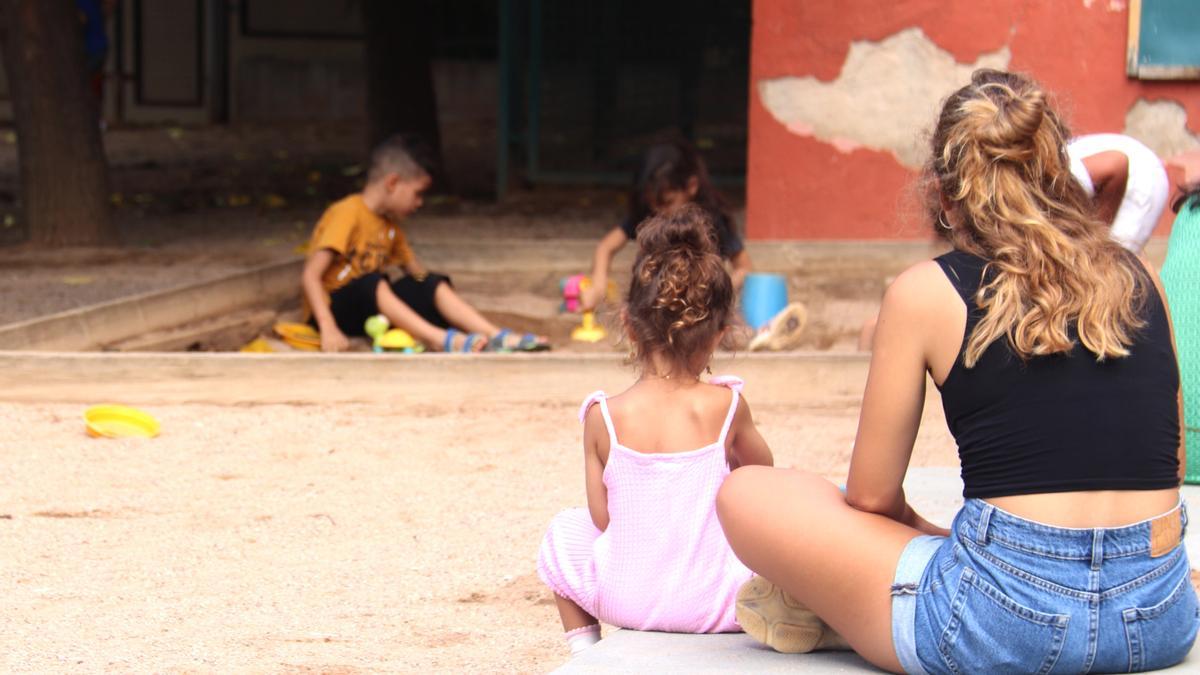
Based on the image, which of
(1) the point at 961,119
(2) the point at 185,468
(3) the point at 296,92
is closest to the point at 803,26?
(2) the point at 185,468

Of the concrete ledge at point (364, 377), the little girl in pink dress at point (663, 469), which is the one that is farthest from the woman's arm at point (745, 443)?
the concrete ledge at point (364, 377)

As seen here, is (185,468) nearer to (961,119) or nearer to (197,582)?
(197,582)

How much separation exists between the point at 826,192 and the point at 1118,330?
6355 millimetres

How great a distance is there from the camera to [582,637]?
117 inches

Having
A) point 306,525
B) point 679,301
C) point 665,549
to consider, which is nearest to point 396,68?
point 306,525

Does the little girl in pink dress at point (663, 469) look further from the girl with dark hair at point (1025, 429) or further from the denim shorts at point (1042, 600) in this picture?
the denim shorts at point (1042, 600)

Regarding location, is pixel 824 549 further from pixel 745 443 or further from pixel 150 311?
pixel 150 311

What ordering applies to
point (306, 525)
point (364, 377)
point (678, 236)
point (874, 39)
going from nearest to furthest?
point (678, 236), point (306, 525), point (364, 377), point (874, 39)

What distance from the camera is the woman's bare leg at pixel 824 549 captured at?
7.95ft

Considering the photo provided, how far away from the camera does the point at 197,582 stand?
3738mm

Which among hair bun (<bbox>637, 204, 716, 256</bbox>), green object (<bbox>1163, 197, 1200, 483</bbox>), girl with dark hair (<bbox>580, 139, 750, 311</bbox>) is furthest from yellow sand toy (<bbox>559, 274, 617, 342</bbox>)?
hair bun (<bbox>637, 204, 716, 256</bbox>)

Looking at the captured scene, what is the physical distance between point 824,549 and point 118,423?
340 cm

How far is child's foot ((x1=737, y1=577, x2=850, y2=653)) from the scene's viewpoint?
2.60 meters

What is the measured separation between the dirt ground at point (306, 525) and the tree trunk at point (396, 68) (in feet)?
23.8
